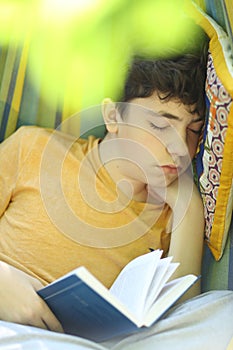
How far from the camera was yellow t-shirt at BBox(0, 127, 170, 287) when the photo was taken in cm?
120

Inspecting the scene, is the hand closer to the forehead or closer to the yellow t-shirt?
the yellow t-shirt

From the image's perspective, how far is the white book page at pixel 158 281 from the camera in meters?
0.90

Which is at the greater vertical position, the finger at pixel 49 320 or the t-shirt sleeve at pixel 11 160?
the t-shirt sleeve at pixel 11 160

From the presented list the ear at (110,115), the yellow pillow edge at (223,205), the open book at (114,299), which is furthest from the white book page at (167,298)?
the ear at (110,115)

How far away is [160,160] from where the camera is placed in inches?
46.9

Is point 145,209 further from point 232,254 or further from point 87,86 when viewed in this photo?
point 87,86

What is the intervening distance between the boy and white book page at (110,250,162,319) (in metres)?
0.15

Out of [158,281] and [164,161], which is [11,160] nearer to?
[164,161]

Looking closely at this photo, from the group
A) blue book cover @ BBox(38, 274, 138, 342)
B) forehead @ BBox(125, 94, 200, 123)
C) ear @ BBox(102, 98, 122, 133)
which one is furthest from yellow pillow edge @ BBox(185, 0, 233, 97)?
blue book cover @ BBox(38, 274, 138, 342)

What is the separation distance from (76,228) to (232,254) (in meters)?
0.31

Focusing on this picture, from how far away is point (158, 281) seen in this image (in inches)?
36.8

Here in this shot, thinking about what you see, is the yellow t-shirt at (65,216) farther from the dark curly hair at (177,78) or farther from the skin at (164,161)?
the dark curly hair at (177,78)

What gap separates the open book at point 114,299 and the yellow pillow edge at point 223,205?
15cm

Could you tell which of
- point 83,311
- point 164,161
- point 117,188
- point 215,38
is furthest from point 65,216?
point 215,38
